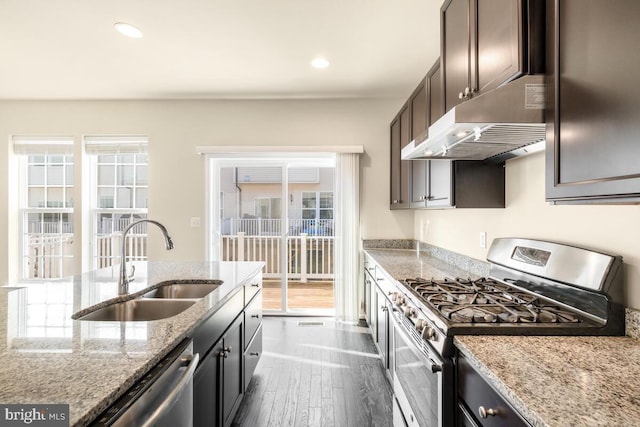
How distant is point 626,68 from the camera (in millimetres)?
797

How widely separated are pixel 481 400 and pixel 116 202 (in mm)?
4402

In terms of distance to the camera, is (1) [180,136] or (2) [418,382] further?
(1) [180,136]

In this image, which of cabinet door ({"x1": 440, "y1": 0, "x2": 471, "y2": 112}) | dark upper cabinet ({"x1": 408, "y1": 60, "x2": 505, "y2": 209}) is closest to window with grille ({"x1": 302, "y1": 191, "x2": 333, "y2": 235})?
dark upper cabinet ({"x1": 408, "y1": 60, "x2": 505, "y2": 209})

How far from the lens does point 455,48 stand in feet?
5.52

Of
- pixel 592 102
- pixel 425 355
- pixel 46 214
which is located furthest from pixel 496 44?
pixel 46 214

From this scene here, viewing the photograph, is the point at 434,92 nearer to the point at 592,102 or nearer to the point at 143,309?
the point at 592,102

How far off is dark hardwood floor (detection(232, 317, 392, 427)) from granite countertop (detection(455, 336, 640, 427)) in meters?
1.35

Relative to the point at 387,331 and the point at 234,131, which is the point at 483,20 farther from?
the point at 234,131

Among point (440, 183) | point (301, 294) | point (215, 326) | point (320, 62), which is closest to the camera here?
point (215, 326)

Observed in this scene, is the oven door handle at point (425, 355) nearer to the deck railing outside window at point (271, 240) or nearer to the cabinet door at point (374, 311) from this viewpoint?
the cabinet door at point (374, 311)

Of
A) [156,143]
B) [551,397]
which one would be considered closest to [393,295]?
[551,397]

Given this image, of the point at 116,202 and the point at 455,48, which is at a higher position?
the point at 455,48

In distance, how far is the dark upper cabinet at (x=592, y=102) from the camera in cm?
79

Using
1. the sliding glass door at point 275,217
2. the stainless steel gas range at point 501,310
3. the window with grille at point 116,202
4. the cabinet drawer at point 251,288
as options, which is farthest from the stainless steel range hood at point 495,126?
the window with grille at point 116,202
